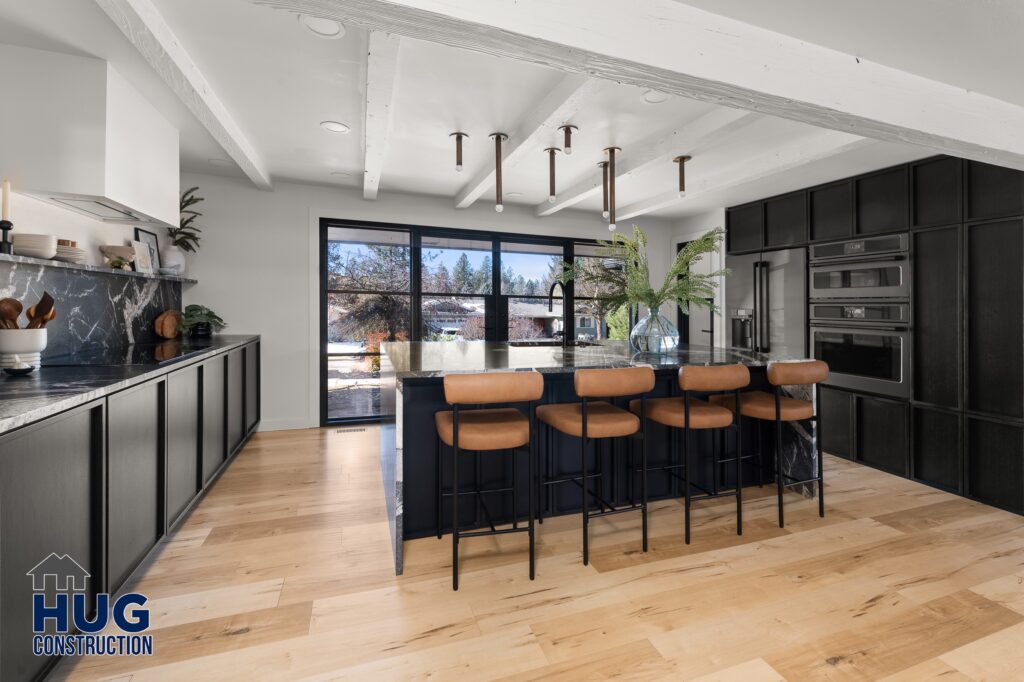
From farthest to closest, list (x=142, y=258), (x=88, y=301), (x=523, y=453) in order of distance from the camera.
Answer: (x=142, y=258), (x=88, y=301), (x=523, y=453)

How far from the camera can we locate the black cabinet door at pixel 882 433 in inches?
145

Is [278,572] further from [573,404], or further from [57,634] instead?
[573,404]

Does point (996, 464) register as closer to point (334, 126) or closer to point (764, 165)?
point (764, 165)

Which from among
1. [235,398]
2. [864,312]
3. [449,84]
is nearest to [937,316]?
[864,312]

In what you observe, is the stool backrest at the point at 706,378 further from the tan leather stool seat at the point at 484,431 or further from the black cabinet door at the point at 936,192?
the black cabinet door at the point at 936,192

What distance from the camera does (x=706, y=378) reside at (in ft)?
8.27

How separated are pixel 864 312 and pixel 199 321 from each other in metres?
5.73

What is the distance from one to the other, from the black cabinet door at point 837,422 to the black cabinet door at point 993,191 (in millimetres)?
1635

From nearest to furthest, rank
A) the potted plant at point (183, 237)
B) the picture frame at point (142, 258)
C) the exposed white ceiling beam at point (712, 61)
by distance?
the exposed white ceiling beam at point (712, 61)
the picture frame at point (142, 258)
the potted plant at point (183, 237)

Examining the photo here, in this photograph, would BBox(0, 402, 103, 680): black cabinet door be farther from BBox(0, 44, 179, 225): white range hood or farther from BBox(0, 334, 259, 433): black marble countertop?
BBox(0, 44, 179, 225): white range hood

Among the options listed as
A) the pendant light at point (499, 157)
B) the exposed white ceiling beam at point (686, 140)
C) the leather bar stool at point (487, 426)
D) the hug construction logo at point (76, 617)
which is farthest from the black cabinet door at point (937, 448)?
the hug construction logo at point (76, 617)

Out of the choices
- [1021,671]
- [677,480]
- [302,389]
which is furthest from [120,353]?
[1021,671]

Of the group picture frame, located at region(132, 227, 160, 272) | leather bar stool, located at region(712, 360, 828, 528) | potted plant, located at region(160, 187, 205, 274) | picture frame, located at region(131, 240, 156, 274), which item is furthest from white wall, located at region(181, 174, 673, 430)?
leather bar stool, located at region(712, 360, 828, 528)

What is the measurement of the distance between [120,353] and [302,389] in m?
2.20
